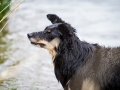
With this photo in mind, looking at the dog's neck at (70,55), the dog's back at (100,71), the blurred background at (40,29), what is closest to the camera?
the dog's back at (100,71)

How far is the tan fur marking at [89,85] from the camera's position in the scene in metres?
3.69

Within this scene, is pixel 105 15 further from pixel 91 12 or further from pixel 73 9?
pixel 73 9

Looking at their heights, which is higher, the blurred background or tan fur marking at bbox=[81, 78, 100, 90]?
the blurred background

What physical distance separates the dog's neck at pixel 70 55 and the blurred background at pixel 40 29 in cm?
100

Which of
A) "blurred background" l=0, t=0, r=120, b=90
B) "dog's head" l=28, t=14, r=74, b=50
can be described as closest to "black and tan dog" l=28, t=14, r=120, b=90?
"dog's head" l=28, t=14, r=74, b=50

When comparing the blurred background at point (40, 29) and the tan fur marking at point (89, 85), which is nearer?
the tan fur marking at point (89, 85)

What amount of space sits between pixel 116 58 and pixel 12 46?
11.9ft

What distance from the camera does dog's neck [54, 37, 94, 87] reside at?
3688 mm

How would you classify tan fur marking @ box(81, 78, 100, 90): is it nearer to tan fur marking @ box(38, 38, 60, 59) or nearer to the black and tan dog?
the black and tan dog

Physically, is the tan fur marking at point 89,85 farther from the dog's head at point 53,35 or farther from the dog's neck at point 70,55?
the dog's head at point 53,35

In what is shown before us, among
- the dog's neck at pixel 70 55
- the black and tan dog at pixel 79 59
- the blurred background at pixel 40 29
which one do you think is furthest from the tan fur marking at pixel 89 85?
the blurred background at pixel 40 29

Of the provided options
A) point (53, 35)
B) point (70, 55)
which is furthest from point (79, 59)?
point (53, 35)

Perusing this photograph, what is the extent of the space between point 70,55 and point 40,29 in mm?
4444

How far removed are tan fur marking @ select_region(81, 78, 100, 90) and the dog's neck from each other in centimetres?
21
